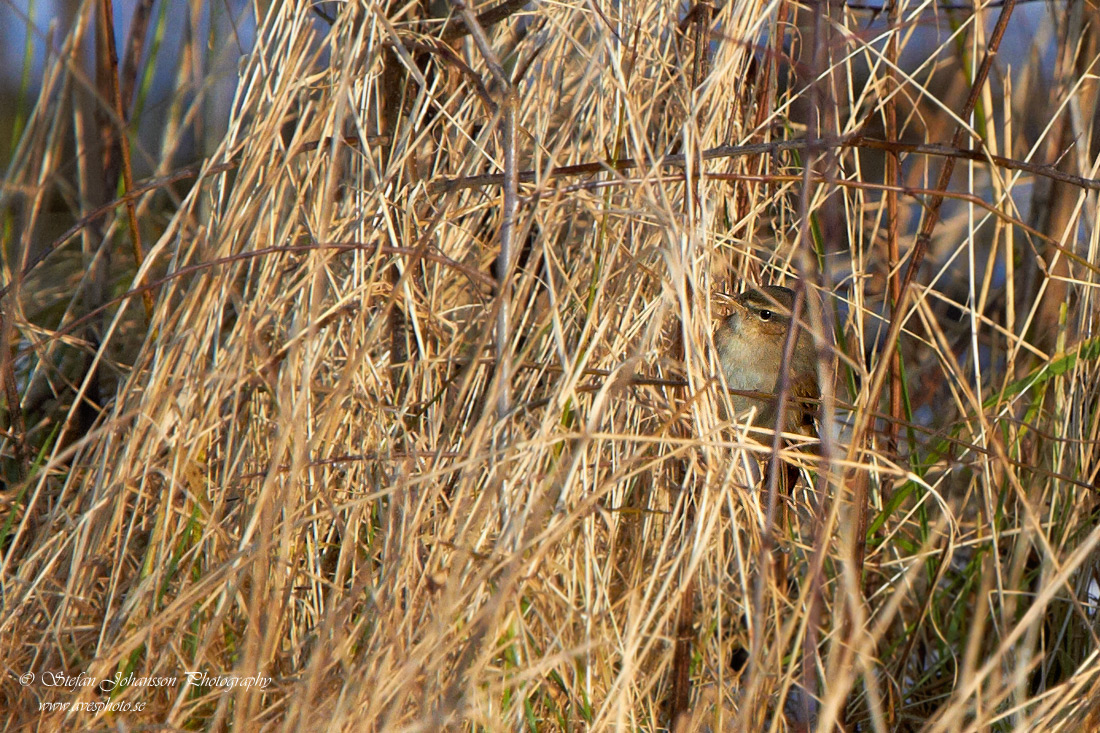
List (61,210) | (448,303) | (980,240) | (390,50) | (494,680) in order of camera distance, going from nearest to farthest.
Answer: (494,680)
(390,50)
(448,303)
(61,210)
(980,240)

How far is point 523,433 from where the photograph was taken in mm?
1689

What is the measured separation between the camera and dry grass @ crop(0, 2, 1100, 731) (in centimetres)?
147

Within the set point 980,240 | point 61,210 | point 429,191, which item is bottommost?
point 61,210

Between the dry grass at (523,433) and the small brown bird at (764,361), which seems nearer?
the dry grass at (523,433)

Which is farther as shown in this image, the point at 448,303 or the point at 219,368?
the point at 448,303

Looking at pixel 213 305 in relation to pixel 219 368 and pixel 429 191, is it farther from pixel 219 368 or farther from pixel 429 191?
pixel 429 191

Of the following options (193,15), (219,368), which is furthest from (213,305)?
(193,15)

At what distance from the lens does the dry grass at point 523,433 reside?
147cm

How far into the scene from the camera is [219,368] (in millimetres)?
1729

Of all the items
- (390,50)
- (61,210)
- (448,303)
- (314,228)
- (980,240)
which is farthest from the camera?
(980,240)

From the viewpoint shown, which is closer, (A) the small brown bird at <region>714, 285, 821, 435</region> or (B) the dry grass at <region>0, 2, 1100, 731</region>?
(B) the dry grass at <region>0, 2, 1100, 731</region>

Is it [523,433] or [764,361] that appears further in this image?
[764,361]

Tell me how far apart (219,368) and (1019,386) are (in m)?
1.56

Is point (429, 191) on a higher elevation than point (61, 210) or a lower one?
higher
